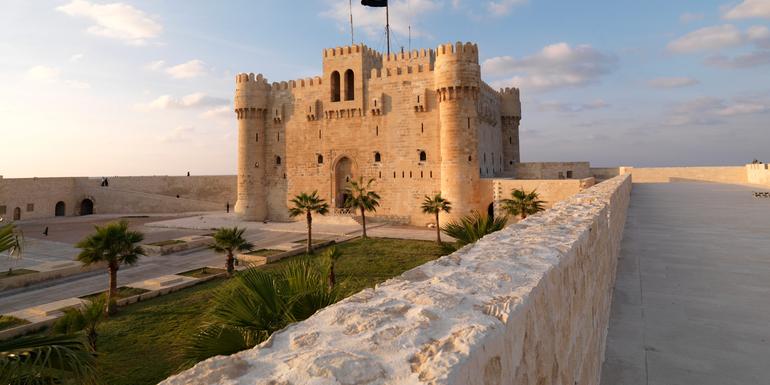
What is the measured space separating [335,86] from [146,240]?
1710 centimetres

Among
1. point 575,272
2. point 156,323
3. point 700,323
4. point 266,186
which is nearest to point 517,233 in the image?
point 575,272

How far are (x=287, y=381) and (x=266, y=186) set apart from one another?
33431 millimetres

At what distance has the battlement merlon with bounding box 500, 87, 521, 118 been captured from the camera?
114 ft

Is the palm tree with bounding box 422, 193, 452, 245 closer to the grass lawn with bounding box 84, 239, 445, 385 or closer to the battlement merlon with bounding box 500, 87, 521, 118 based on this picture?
the grass lawn with bounding box 84, 239, 445, 385

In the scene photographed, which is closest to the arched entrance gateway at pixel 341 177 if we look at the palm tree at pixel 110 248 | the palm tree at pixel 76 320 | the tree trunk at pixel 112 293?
the palm tree at pixel 110 248

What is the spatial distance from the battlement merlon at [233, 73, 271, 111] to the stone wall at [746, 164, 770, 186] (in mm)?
34036

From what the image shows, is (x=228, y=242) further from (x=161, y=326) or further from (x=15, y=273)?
(x=15, y=273)

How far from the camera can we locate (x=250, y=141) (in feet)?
107

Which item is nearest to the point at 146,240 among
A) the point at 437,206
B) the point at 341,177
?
the point at 341,177

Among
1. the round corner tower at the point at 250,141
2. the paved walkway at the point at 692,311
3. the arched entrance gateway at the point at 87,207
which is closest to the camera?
the paved walkway at the point at 692,311

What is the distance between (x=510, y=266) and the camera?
2.54 metres

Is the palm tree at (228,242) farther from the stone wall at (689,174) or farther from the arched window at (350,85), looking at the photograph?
the stone wall at (689,174)

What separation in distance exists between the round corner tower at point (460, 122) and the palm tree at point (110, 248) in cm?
1824

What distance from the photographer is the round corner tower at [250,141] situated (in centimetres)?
3234
